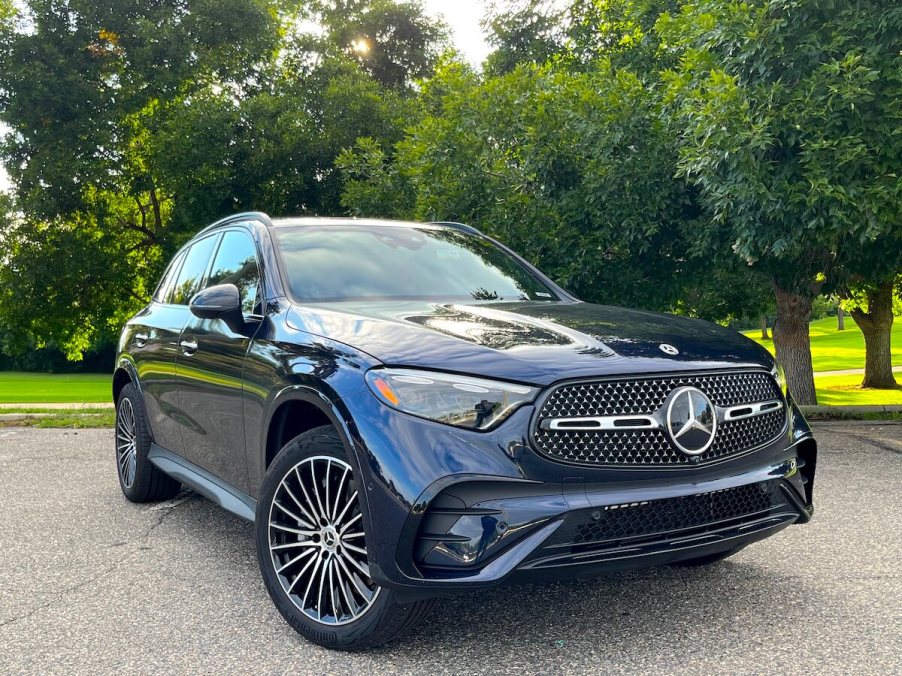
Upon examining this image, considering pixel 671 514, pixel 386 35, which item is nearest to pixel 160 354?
pixel 671 514

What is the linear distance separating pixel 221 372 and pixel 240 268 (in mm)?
674

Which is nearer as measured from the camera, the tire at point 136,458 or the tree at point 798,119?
the tire at point 136,458

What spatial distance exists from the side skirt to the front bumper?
112cm

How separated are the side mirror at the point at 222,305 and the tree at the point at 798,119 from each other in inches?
217

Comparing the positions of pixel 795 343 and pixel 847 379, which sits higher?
pixel 795 343

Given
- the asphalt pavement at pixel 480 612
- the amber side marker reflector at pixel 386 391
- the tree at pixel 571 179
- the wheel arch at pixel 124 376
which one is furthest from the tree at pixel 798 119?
the amber side marker reflector at pixel 386 391

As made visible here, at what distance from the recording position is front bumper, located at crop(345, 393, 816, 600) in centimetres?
288

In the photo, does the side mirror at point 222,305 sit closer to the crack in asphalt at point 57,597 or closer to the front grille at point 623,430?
the crack in asphalt at point 57,597

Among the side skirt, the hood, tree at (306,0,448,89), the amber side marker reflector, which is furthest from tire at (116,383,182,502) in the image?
tree at (306,0,448,89)

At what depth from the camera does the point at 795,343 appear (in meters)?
17.4

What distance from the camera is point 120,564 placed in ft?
15.0

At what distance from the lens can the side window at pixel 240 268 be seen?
432 centimetres

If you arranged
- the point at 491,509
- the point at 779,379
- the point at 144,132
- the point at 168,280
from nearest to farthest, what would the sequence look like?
the point at 491,509, the point at 779,379, the point at 168,280, the point at 144,132

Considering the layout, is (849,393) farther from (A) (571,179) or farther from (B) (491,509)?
(B) (491,509)
